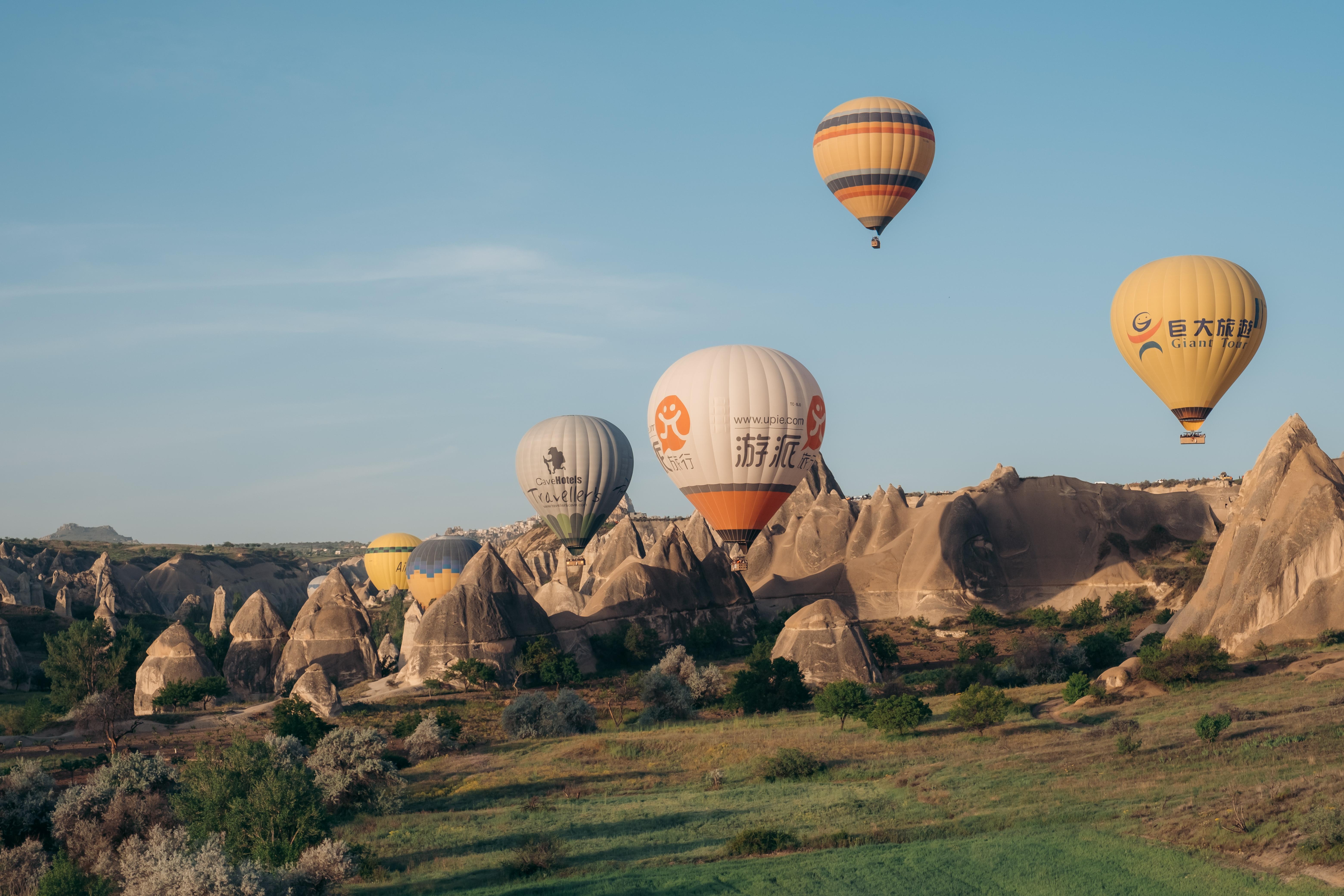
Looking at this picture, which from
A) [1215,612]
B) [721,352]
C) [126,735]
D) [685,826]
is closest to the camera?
[685,826]

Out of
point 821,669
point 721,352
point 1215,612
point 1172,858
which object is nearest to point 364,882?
point 1172,858

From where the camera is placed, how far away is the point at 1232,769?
31.7 meters

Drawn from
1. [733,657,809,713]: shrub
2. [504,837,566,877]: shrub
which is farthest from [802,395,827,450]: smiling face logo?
[504,837,566,877]: shrub

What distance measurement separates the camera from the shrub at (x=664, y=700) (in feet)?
167

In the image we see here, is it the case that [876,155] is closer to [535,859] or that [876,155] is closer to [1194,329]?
[1194,329]

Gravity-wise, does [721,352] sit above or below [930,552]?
above

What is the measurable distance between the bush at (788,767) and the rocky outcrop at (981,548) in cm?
4846

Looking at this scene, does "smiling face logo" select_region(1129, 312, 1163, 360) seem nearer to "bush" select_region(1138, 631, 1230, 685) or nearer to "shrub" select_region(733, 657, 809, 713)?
"bush" select_region(1138, 631, 1230, 685)

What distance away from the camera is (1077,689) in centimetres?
4622

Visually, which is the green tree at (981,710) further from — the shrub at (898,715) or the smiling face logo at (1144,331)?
the smiling face logo at (1144,331)

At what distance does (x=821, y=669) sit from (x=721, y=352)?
15.9 m

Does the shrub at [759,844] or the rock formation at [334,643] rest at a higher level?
the rock formation at [334,643]

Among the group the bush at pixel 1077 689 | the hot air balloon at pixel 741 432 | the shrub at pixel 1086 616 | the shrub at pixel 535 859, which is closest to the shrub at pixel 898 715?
the bush at pixel 1077 689

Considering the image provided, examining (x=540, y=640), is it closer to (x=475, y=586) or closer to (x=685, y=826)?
(x=475, y=586)
